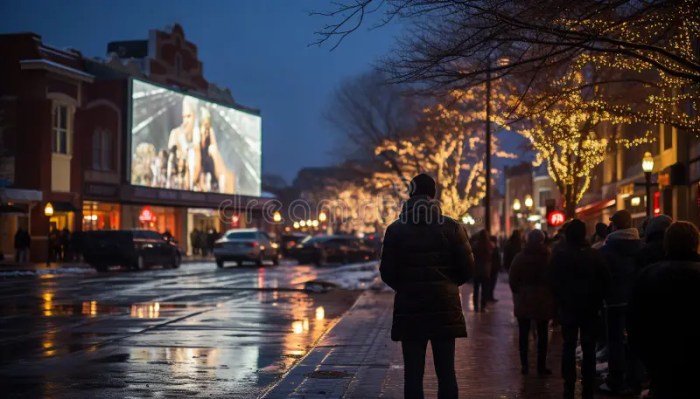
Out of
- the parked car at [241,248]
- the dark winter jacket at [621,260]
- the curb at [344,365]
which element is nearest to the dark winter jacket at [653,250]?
the dark winter jacket at [621,260]

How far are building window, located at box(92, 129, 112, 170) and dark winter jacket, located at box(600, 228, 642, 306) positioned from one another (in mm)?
47159

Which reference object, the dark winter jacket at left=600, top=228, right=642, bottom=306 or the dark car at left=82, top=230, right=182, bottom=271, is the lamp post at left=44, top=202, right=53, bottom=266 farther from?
the dark winter jacket at left=600, top=228, right=642, bottom=306

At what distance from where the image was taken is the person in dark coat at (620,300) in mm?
10422

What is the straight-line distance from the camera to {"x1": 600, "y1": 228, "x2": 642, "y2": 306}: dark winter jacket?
1077 centimetres

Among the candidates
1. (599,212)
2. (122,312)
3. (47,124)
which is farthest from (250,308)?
(47,124)

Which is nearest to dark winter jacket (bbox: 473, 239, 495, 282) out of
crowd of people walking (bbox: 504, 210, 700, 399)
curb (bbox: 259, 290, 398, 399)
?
curb (bbox: 259, 290, 398, 399)

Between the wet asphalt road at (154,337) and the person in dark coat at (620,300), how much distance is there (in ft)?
11.7

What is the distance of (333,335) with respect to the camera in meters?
15.3

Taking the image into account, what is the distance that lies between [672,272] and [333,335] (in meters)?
9.78

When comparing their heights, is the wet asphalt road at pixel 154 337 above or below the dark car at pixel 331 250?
below

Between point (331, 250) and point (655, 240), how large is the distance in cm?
4275

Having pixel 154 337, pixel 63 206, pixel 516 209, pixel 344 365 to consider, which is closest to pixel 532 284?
pixel 344 365

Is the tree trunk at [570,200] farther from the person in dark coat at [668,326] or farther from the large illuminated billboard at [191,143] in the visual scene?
the large illuminated billboard at [191,143]

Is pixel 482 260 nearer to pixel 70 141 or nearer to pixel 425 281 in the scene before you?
pixel 425 281
